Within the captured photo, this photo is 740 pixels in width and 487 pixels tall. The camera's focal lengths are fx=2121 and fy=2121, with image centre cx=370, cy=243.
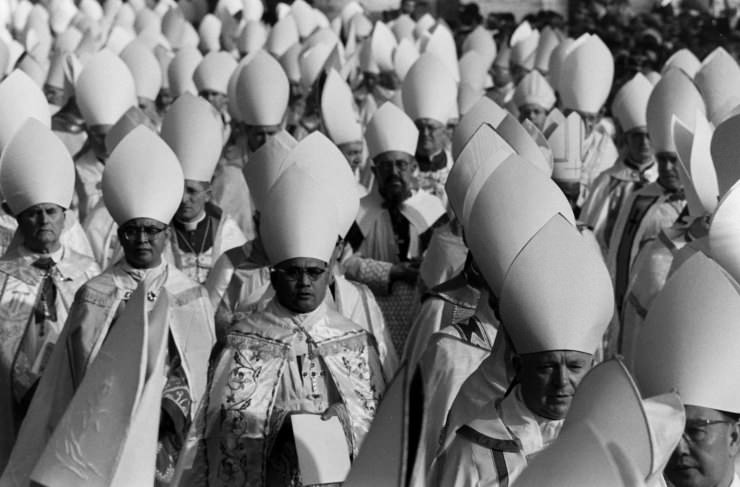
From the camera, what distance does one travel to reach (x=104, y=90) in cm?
1384

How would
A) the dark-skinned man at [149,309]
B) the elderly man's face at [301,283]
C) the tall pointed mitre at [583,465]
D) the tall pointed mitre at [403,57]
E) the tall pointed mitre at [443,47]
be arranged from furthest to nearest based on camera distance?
1. the tall pointed mitre at [443,47]
2. the tall pointed mitre at [403,57]
3. the dark-skinned man at [149,309]
4. the elderly man's face at [301,283]
5. the tall pointed mitre at [583,465]

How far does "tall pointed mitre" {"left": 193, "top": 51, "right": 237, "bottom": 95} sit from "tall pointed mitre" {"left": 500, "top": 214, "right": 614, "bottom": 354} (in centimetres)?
906

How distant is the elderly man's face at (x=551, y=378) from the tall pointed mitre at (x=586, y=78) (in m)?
8.09

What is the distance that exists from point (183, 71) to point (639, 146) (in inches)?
192

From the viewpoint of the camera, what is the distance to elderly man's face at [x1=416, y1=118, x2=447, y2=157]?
1205 cm

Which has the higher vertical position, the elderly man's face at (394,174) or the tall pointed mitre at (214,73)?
the elderly man's face at (394,174)

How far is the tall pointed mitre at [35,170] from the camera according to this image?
9734mm

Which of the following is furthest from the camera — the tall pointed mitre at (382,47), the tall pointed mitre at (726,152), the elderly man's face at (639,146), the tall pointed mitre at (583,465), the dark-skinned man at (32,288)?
the tall pointed mitre at (382,47)

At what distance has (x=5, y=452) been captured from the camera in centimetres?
942

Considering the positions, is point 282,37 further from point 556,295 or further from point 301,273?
point 556,295

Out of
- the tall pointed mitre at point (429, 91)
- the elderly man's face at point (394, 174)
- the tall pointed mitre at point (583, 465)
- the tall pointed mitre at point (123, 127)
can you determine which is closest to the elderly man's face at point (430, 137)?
the tall pointed mitre at point (429, 91)

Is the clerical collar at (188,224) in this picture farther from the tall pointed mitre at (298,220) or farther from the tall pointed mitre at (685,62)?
the tall pointed mitre at (685,62)

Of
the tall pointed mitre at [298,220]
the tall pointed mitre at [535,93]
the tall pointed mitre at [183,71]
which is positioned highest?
the tall pointed mitre at [298,220]

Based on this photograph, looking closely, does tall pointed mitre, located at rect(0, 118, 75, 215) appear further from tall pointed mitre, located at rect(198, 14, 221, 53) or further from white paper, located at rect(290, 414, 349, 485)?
tall pointed mitre, located at rect(198, 14, 221, 53)
